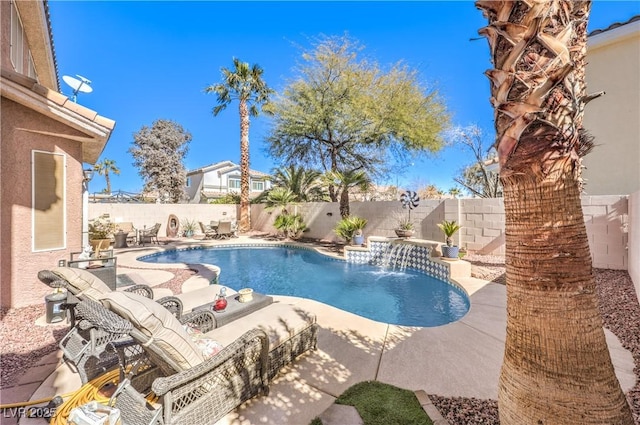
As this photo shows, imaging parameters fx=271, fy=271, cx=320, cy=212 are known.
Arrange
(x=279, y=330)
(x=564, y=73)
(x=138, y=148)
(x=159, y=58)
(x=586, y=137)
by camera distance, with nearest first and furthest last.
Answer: (x=564, y=73) → (x=586, y=137) → (x=279, y=330) → (x=159, y=58) → (x=138, y=148)

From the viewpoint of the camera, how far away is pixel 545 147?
1.50m

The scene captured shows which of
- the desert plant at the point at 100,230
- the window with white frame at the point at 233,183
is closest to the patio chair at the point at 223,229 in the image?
the desert plant at the point at 100,230

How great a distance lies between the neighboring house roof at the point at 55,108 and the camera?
192 inches

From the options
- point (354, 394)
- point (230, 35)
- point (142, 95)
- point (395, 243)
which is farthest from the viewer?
point (142, 95)

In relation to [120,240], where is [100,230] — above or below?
above

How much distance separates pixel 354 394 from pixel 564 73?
10.7 ft

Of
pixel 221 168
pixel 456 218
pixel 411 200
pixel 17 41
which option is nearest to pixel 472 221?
pixel 456 218

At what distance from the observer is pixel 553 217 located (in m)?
1.51

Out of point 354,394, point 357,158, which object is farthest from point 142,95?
point 354,394

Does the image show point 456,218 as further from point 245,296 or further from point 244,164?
point 244,164

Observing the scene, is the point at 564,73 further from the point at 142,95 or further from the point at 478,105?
the point at 142,95

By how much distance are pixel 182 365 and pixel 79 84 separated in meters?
8.55

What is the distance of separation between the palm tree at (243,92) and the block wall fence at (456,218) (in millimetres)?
5234

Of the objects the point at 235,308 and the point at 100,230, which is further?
the point at 100,230
